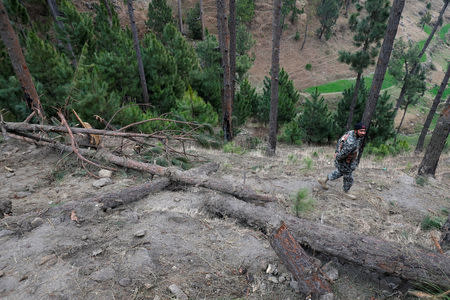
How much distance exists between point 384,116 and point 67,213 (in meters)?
13.9

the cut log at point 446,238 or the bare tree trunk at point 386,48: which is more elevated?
the bare tree trunk at point 386,48

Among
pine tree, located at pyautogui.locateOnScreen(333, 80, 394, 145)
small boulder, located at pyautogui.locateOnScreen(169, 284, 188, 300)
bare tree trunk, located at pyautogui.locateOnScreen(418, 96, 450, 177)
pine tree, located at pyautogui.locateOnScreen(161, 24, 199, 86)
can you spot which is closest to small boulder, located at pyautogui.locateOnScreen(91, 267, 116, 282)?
small boulder, located at pyautogui.locateOnScreen(169, 284, 188, 300)

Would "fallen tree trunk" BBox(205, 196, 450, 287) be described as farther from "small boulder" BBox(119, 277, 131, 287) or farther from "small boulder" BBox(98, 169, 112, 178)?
"small boulder" BBox(98, 169, 112, 178)

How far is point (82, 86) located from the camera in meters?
Result: 7.32

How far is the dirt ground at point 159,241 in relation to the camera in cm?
256

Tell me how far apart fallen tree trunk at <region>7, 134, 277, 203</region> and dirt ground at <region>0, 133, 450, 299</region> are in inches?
7.1

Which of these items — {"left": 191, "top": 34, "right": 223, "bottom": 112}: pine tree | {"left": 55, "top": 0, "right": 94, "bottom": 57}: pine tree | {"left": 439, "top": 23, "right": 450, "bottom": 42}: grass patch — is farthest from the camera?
{"left": 439, "top": 23, "right": 450, "bottom": 42}: grass patch

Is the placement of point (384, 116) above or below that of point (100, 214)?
below

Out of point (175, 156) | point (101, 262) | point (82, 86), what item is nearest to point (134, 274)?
point (101, 262)

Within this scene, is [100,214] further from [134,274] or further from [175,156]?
[175,156]

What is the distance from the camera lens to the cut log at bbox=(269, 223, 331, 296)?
8.05 feet

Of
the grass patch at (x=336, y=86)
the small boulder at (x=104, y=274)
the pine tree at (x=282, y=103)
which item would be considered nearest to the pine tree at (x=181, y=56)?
the pine tree at (x=282, y=103)

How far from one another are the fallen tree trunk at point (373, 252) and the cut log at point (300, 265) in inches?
13.5

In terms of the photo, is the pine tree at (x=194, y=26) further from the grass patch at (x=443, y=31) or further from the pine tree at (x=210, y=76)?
the grass patch at (x=443, y=31)
